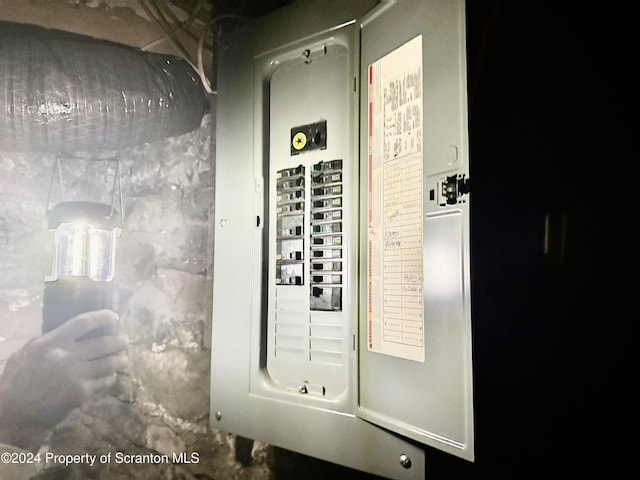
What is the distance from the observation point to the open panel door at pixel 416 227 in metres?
0.72

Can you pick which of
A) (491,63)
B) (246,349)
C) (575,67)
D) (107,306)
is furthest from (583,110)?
(107,306)

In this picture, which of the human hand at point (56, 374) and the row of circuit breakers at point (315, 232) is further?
the human hand at point (56, 374)

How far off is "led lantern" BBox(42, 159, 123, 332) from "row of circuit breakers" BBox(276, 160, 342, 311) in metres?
0.48

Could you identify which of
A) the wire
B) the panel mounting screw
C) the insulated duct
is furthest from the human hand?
the panel mounting screw

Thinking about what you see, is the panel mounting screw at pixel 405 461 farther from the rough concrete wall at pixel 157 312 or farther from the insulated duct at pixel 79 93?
the insulated duct at pixel 79 93

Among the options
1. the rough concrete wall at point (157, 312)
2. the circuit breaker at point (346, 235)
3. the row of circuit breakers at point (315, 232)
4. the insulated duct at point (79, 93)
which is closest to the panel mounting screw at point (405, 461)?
the circuit breaker at point (346, 235)

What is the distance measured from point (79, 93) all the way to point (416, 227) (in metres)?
0.81

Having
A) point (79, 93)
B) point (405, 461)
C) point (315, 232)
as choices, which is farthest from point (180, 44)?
point (405, 461)

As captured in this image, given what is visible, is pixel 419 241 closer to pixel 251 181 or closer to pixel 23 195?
pixel 251 181

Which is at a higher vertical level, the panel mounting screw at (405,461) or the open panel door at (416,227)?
the open panel door at (416,227)

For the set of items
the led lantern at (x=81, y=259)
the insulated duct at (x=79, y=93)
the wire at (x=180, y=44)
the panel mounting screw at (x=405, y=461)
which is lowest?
the panel mounting screw at (x=405, y=461)

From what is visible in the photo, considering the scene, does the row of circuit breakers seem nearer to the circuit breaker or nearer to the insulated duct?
A: the circuit breaker

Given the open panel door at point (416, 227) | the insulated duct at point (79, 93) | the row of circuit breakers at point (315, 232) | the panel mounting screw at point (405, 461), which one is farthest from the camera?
the insulated duct at point (79, 93)

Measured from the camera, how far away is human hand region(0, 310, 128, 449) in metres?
1.15
